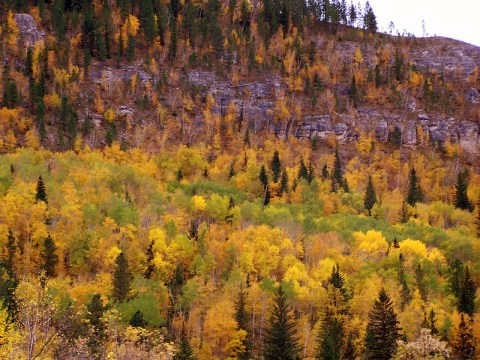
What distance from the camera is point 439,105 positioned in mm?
155625

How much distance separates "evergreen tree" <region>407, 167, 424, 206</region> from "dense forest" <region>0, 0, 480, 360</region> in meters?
0.64

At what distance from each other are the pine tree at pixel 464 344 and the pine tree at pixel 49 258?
49.2 metres

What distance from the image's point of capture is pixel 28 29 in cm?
14588

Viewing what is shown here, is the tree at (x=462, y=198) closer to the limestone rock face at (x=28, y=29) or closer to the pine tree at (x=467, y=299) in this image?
the pine tree at (x=467, y=299)

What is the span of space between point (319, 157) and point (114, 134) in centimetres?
5333

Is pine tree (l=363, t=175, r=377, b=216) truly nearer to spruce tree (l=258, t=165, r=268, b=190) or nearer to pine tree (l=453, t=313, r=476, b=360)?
spruce tree (l=258, t=165, r=268, b=190)

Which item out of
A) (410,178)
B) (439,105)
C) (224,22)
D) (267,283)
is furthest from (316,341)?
(224,22)

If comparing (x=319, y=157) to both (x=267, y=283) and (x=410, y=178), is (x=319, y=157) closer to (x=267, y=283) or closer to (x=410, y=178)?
(x=410, y=178)

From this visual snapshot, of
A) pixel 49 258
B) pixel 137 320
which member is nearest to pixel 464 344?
pixel 137 320

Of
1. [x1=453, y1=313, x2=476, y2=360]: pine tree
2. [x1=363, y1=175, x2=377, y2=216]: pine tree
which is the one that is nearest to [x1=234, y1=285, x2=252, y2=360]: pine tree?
[x1=453, y1=313, x2=476, y2=360]: pine tree

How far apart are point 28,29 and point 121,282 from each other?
115937mm

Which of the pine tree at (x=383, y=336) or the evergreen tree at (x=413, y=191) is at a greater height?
the evergreen tree at (x=413, y=191)

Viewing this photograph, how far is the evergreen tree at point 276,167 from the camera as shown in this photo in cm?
11225

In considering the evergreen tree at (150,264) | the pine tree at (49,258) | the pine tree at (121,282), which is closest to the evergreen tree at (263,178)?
the evergreen tree at (150,264)
